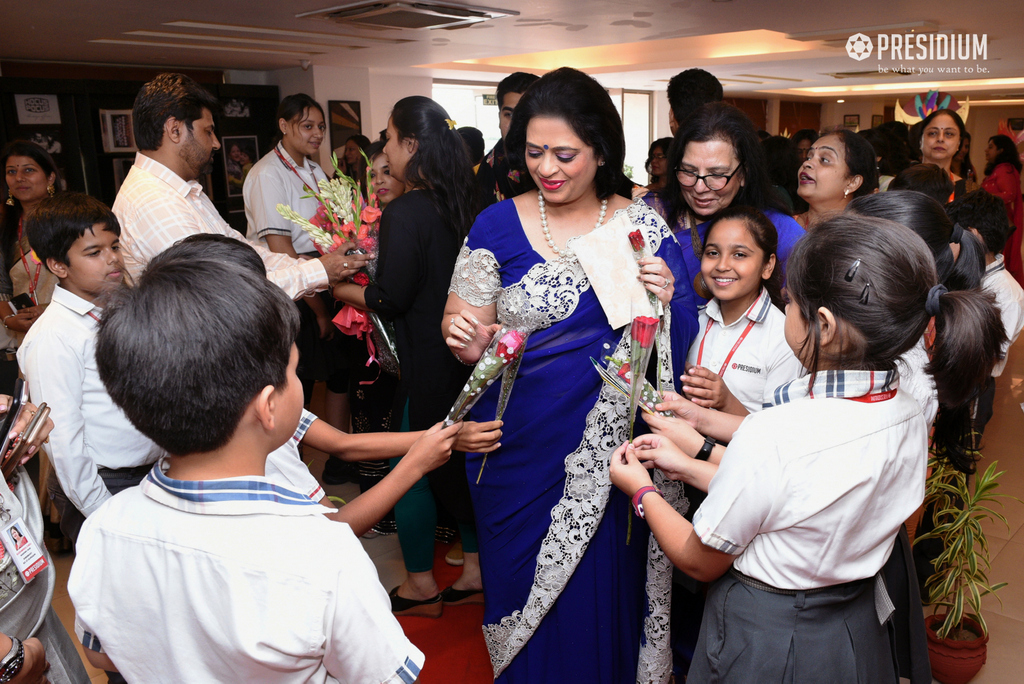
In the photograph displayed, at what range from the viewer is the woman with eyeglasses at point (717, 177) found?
2.25 m

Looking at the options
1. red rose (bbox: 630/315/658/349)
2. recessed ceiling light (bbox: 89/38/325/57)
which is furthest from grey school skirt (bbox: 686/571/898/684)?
recessed ceiling light (bbox: 89/38/325/57)

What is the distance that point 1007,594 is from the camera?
286 centimetres

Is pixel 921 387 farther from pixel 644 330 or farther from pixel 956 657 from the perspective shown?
pixel 956 657

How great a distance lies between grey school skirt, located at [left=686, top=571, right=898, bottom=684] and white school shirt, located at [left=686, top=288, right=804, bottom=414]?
756 millimetres

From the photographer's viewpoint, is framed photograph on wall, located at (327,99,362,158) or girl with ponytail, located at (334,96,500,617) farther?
framed photograph on wall, located at (327,99,362,158)

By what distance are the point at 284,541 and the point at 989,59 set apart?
9634 millimetres

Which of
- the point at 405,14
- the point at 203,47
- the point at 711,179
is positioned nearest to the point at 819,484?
the point at 711,179

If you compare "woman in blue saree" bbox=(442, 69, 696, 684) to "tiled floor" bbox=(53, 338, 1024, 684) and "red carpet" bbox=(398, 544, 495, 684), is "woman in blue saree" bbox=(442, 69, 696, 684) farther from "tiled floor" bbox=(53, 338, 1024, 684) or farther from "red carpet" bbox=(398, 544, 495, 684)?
"tiled floor" bbox=(53, 338, 1024, 684)

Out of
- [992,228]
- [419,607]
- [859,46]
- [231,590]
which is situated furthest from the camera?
[859,46]

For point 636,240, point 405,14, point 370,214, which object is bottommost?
point 636,240

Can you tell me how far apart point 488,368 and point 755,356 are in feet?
2.68

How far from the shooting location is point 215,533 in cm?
94

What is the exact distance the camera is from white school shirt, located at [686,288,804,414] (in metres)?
2.02

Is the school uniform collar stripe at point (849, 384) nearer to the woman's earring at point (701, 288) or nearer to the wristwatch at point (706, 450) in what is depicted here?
the wristwatch at point (706, 450)
